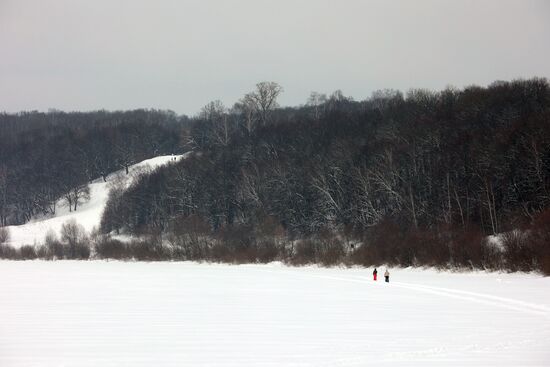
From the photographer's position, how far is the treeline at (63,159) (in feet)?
444

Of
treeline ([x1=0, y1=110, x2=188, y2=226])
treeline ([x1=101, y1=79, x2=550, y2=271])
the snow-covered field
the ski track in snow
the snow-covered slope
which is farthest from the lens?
treeline ([x1=0, y1=110, x2=188, y2=226])

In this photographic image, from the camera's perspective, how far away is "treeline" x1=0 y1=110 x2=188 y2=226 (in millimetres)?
135375

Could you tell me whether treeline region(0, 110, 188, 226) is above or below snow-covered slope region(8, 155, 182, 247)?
above

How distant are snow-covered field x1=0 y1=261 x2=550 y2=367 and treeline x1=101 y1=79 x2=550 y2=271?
14103 millimetres

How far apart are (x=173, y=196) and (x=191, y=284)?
66.7 meters

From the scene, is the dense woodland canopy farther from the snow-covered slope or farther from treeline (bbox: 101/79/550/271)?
the snow-covered slope

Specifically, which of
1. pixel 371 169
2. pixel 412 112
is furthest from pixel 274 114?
pixel 371 169

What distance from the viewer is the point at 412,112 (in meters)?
86.8

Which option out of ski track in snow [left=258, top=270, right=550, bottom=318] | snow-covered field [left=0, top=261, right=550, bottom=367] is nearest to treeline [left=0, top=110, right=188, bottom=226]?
ski track in snow [left=258, top=270, right=550, bottom=318]

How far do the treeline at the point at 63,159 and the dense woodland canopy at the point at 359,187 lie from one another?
2.64 feet

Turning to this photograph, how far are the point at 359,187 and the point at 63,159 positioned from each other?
9319 centimetres

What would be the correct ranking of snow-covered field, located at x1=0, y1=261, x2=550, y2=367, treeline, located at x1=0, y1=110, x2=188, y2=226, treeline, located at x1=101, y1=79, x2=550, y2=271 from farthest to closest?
treeline, located at x1=0, y1=110, x2=188, y2=226, treeline, located at x1=101, y1=79, x2=550, y2=271, snow-covered field, located at x1=0, y1=261, x2=550, y2=367

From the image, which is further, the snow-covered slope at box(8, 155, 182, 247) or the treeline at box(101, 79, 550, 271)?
the snow-covered slope at box(8, 155, 182, 247)

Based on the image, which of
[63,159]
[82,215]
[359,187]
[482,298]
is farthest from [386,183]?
[63,159]
